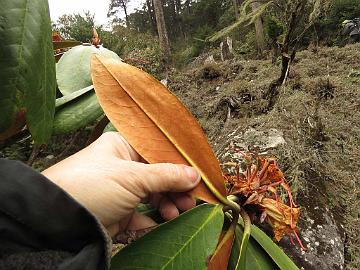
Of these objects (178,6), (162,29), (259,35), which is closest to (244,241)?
(162,29)

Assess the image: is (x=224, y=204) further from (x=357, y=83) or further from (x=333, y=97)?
(x=357, y=83)

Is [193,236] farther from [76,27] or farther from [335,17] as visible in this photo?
[335,17]

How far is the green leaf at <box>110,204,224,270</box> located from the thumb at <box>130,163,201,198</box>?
0.05m

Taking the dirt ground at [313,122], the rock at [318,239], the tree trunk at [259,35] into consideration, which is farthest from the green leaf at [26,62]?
the tree trunk at [259,35]

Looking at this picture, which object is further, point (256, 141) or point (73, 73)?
point (256, 141)

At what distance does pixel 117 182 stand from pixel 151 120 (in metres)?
0.11

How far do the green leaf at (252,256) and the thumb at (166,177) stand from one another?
11 cm

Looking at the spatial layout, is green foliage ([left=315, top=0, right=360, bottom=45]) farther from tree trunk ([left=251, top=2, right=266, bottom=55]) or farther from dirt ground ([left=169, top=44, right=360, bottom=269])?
dirt ground ([left=169, top=44, right=360, bottom=269])

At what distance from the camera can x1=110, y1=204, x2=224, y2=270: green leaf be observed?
0.51 meters

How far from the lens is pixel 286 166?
2.53 meters

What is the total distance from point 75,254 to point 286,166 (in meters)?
2.22

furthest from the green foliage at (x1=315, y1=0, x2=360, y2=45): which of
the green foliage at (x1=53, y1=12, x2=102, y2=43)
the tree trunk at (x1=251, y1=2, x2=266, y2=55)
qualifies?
the green foliage at (x1=53, y1=12, x2=102, y2=43)

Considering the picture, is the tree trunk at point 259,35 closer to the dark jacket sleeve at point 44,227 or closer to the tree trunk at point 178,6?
the dark jacket sleeve at point 44,227

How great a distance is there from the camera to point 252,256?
60 centimetres
